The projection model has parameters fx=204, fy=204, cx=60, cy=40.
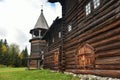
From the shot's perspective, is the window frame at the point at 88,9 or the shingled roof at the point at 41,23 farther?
the shingled roof at the point at 41,23

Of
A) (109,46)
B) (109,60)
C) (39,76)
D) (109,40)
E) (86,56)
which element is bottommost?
(39,76)

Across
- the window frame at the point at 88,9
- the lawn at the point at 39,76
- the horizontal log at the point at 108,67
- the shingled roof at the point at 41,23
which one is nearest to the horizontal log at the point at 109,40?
the horizontal log at the point at 108,67

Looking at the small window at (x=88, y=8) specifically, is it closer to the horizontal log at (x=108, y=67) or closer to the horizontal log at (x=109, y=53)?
the horizontal log at (x=109, y=53)

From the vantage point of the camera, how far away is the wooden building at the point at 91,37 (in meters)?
9.91

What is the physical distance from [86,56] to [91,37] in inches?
59.4

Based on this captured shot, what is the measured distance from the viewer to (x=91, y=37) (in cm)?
1259

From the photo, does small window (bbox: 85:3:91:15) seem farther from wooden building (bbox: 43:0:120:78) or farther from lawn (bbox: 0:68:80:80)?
lawn (bbox: 0:68:80:80)

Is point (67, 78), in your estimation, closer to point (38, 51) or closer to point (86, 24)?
point (86, 24)

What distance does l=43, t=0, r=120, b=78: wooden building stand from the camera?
9.91 metres

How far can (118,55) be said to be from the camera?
31.0ft

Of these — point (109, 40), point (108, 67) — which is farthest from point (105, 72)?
point (109, 40)

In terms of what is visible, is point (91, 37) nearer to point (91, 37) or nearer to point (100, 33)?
point (91, 37)

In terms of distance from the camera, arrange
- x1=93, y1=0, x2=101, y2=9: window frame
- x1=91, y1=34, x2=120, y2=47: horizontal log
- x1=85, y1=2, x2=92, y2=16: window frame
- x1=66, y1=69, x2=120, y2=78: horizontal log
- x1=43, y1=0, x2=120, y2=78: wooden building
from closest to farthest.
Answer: x1=66, y1=69, x2=120, y2=78: horizontal log
x1=91, y1=34, x2=120, y2=47: horizontal log
x1=43, y1=0, x2=120, y2=78: wooden building
x1=93, y1=0, x2=101, y2=9: window frame
x1=85, y1=2, x2=92, y2=16: window frame

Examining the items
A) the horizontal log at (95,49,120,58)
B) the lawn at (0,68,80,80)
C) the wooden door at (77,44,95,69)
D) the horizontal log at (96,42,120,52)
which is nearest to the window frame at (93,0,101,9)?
the wooden door at (77,44,95,69)
